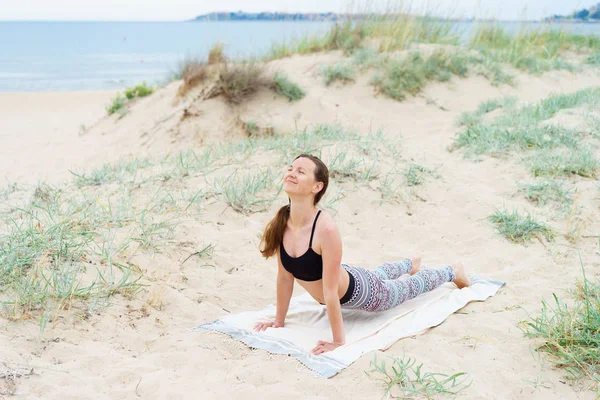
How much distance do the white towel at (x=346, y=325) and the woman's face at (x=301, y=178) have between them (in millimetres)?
885

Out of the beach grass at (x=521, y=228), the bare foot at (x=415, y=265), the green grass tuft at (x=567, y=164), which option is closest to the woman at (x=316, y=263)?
the bare foot at (x=415, y=265)

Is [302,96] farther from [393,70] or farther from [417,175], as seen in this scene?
[417,175]

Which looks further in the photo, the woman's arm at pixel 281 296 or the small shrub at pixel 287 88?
the small shrub at pixel 287 88

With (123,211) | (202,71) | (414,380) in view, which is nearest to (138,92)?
(202,71)

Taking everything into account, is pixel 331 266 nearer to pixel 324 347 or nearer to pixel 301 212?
pixel 301 212

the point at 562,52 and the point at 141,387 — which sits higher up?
the point at 562,52

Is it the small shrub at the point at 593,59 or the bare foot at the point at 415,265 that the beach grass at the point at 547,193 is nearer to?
the bare foot at the point at 415,265

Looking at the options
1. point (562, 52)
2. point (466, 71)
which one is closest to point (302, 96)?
point (466, 71)

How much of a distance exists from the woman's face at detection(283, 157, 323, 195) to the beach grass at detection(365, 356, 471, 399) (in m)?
0.98

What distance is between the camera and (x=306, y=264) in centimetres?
324

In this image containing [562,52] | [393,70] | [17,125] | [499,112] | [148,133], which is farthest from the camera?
[562,52]

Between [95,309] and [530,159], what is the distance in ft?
16.0

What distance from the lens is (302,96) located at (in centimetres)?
973

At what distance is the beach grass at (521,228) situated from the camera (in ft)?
15.7
